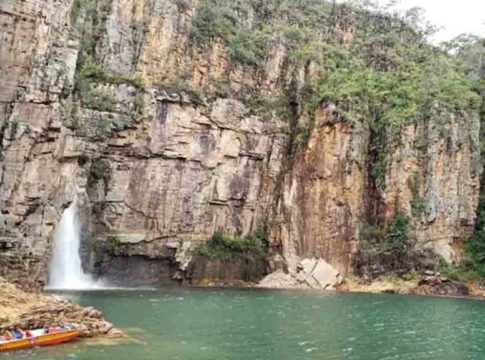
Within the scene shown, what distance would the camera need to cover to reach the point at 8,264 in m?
34.9

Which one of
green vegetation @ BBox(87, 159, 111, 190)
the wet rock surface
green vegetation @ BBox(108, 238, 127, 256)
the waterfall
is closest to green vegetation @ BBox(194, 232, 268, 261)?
green vegetation @ BBox(108, 238, 127, 256)

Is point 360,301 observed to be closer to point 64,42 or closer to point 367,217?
point 367,217

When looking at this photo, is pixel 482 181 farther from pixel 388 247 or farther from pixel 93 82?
pixel 93 82

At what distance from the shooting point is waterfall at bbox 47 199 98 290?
4169cm

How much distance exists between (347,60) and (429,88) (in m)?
8.13

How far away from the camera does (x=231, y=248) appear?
4825cm

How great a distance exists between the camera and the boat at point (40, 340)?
19000mm

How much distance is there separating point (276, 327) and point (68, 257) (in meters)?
21.3

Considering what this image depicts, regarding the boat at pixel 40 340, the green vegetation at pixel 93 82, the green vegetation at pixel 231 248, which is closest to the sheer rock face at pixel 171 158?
the green vegetation at pixel 93 82

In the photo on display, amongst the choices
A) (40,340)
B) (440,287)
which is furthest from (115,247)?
(40,340)

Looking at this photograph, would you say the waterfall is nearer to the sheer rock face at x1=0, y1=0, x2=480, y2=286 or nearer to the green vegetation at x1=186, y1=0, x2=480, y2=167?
the sheer rock face at x1=0, y1=0, x2=480, y2=286

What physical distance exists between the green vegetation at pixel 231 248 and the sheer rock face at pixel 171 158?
81cm

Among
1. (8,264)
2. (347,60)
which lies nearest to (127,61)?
(8,264)

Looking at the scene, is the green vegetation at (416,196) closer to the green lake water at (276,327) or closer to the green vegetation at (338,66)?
the green vegetation at (338,66)
